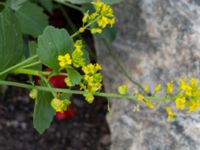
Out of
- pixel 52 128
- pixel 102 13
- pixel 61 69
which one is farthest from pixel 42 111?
pixel 52 128

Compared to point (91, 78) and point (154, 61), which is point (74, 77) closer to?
point (91, 78)

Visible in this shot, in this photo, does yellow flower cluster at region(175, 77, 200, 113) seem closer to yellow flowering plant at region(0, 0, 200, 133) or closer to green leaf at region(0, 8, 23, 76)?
yellow flowering plant at region(0, 0, 200, 133)

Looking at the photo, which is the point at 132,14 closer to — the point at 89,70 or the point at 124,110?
the point at 124,110

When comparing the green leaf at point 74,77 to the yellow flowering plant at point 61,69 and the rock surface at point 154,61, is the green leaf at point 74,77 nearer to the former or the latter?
the yellow flowering plant at point 61,69

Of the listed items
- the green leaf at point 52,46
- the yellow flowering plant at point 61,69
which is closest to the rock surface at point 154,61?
the yellow flowering plant at point 61,69

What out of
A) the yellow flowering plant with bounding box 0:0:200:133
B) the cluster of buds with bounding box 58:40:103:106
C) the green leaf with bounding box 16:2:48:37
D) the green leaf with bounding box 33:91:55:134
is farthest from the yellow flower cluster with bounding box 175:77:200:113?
the green leaf with bounding box 16:2:48:37

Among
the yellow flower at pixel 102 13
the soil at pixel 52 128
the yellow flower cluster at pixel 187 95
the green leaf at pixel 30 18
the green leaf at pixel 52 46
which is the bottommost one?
the soil at pixel 52 128
